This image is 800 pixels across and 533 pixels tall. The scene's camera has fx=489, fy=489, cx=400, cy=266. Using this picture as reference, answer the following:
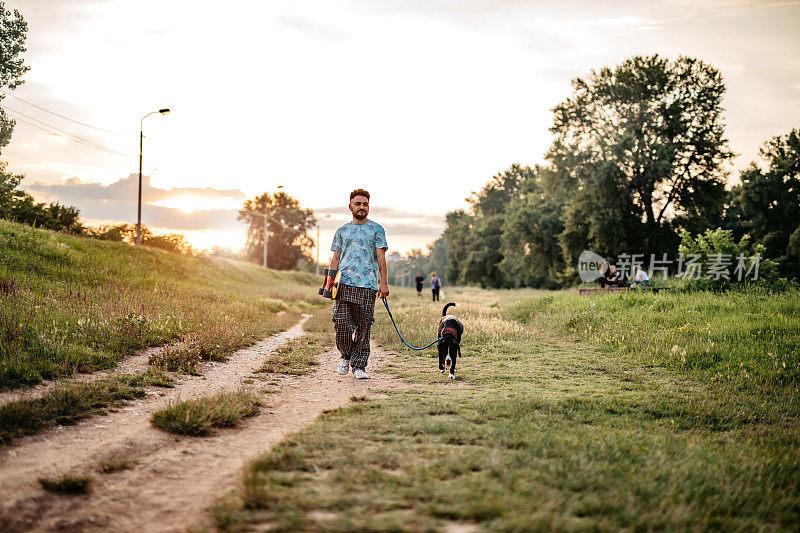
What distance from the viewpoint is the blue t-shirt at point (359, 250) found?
7.67 m

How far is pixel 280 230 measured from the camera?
8394cm

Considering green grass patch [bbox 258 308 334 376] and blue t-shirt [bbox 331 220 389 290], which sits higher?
blue t-shirt [bbox 331 220 389 290]

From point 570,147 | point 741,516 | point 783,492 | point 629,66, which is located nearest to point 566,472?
point 741,516

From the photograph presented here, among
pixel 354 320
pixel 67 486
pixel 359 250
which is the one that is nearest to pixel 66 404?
pixel 67 486

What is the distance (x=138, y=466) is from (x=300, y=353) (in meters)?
6.33

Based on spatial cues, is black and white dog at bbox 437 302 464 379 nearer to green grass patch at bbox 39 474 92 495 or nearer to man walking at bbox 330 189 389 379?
man walking at bbox 330 189 389 379

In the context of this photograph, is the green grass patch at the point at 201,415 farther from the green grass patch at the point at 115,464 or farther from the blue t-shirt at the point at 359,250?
the blue t-shirt at the point at 359,250

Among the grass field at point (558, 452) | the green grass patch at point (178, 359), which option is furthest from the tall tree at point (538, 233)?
the green grass patch at point (178, 359)

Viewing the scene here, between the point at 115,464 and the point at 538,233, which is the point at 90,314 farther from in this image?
the point at 538,233

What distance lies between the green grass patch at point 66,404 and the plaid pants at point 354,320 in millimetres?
2874

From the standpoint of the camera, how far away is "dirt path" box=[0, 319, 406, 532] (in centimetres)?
292

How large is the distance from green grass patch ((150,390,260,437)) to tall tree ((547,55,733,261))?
33196mm

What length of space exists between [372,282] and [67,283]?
1041 centimetres

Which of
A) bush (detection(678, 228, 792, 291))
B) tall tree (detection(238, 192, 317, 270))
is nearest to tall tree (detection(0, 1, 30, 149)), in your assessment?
bush (detection(678, 228, 792, 291))
